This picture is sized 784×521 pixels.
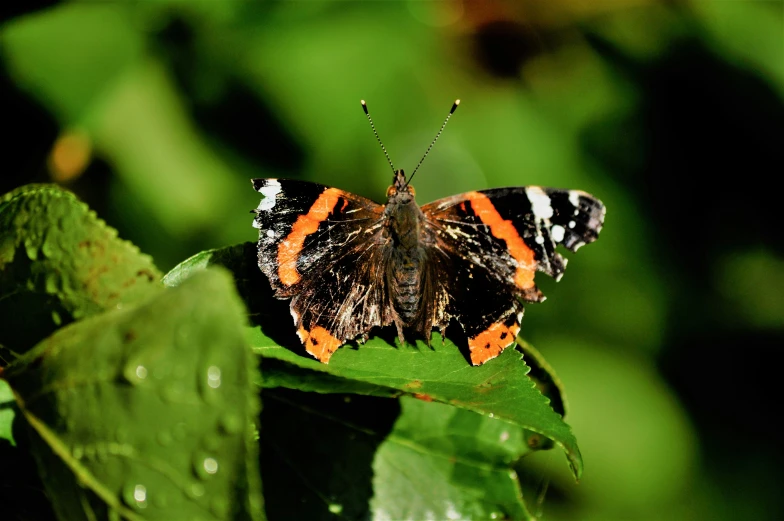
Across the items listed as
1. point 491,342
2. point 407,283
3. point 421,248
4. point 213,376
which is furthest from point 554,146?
point 213,376

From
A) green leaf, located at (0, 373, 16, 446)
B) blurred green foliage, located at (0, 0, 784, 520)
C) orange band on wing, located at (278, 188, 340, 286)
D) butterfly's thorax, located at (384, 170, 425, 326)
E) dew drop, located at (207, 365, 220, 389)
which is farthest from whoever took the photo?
blurred green foliage, located at (0, 0, 784, 520)

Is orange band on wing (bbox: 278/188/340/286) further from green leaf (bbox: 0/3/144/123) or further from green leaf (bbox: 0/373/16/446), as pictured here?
green leaf (bbox: 0/3/144/123)

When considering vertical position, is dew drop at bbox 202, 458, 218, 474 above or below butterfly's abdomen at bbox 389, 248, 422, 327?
below

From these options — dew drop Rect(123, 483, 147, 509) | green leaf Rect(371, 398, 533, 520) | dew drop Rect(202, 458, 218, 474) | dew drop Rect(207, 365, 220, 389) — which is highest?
dew drop Rect(207, 365, 220, 389)

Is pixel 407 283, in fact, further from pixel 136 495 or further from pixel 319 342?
pixel 136 495

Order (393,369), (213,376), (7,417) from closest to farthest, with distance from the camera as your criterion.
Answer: (213,376) → (7,417) → (393,369)

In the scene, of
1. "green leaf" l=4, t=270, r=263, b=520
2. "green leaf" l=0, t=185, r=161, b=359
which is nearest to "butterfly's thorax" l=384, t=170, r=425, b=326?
"green leaf" l=0, t=185, r=161, b=359

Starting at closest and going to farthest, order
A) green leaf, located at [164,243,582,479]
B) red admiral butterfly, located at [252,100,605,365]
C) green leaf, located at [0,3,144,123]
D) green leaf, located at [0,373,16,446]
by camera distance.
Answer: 1. green leaf, located at [0,373,16,446]
2. green leaf, located at [164,243,582,479]
3. red admiral butterfly, located at [252,100,605,365]
4. green leaf, located at [0,3,144,123]

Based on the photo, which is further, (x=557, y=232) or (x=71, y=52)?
(x=71, y=52)
